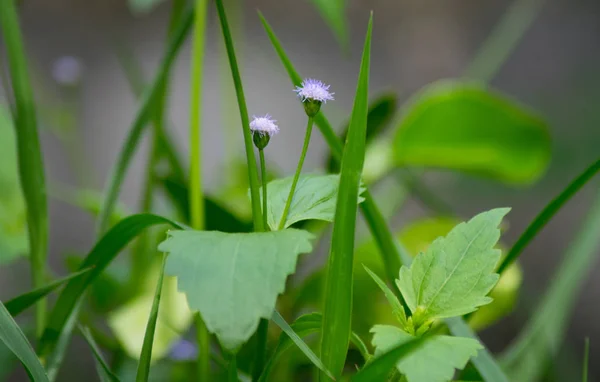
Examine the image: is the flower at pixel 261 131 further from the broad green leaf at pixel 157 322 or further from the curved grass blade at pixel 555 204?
the broad green leaf at pixel 157 322

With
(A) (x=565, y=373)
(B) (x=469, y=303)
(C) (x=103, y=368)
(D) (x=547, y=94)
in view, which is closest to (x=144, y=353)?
(C) (x=103, y=368)

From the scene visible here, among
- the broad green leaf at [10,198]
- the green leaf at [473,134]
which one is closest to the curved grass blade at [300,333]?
the broad green leaf at [10,198]

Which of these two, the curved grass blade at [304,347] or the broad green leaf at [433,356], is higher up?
the curved grass blade at [304,347]

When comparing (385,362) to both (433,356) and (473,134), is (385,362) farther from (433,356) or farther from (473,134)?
(473,134)

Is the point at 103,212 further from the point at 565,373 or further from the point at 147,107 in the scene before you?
the point at 565,373

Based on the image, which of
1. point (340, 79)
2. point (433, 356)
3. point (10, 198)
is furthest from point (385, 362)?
point (340, 79)

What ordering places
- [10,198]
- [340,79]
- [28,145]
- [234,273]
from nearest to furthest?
[234,273], [28,145], [10,198], [340,79]
